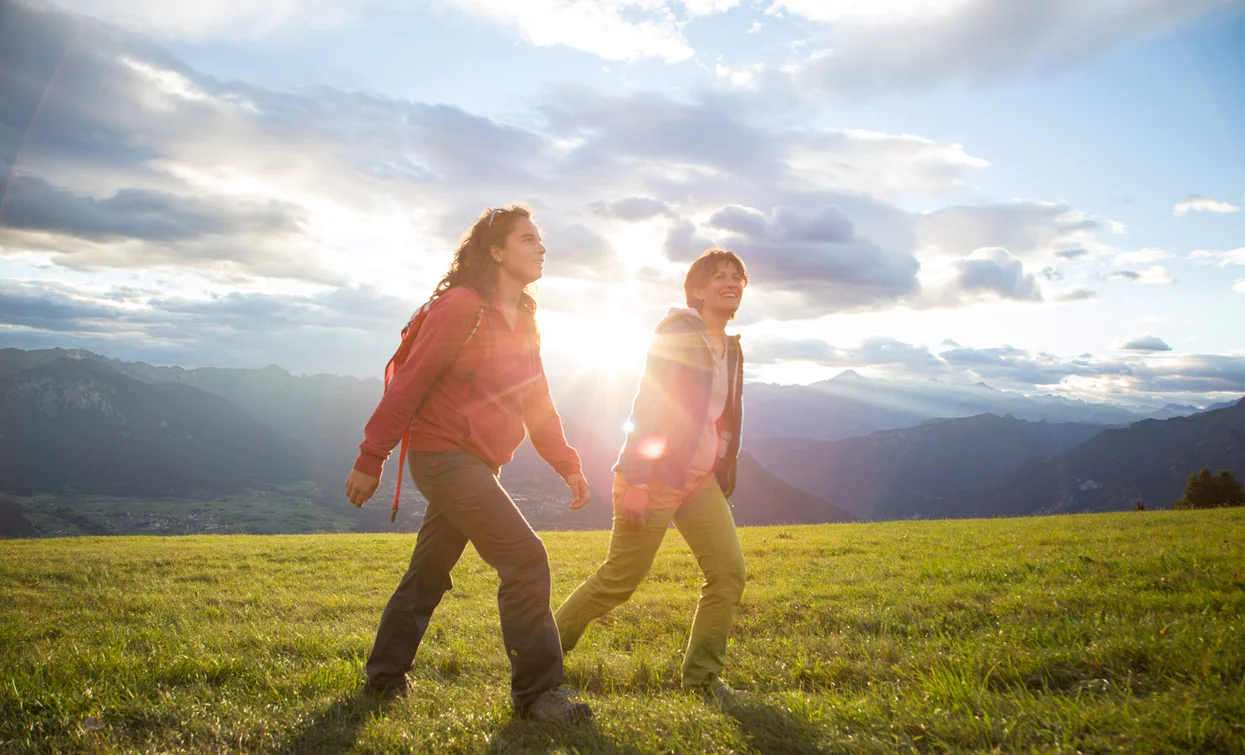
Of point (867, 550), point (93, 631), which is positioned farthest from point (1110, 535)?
point (93, 631)

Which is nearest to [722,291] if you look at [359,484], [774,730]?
[359,484]

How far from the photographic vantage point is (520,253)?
205 inches

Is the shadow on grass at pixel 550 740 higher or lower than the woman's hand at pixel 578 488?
lower

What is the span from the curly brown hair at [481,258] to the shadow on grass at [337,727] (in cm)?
278

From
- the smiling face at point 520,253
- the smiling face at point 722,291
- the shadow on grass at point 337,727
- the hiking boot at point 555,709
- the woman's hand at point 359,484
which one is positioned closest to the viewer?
the shadow on grass at point 337,727

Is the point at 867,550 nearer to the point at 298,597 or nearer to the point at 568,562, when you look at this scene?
the point at 568,562

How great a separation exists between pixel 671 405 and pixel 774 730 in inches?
90.4

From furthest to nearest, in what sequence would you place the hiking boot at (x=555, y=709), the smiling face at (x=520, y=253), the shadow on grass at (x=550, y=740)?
the smiling face at (x=520, y=253), the hiking boot at (x=555, y=709), the shadow on grass at (x=550, y=740)

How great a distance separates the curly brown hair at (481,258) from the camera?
17.0 ft

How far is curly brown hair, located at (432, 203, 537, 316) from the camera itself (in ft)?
17.0

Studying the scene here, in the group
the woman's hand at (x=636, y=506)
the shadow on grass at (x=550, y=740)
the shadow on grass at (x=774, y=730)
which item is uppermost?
the woman's hand at (x=636, y=506)

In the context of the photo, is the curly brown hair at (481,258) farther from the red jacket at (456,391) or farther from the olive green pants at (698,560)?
the olive green pants at (698,560)

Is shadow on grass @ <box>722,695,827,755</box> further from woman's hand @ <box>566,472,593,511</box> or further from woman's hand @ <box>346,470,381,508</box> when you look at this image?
woman's hand @ <box>346,470,381,508</box>

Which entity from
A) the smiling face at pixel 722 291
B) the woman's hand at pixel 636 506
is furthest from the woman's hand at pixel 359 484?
the smiling face at pixel 722 291
